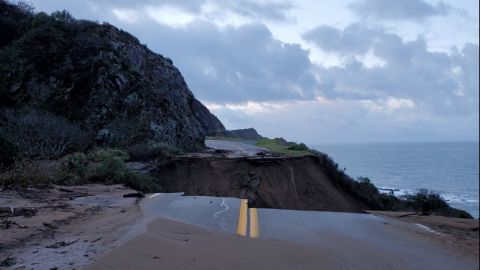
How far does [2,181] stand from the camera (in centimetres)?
1283

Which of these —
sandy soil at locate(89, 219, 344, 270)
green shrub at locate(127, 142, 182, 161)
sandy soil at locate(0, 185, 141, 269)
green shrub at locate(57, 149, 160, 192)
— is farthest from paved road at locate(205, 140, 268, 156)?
sandy soil at locate(89, 219, 344, 270)

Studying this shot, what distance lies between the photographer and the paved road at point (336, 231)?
6.12m

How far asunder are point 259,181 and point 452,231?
1704cm

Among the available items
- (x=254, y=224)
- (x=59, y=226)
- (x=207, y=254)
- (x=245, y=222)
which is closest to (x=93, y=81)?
(x=59, y=226)

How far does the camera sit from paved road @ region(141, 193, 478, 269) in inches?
241

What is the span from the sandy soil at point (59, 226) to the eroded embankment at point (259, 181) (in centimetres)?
1223

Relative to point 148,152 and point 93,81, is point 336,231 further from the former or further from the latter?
point 93,81

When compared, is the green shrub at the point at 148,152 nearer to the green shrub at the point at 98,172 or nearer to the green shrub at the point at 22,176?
the green shrub at the point at 98,172

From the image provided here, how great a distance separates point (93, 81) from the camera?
35.2m

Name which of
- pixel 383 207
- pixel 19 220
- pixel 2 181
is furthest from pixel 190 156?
pixel 19 220

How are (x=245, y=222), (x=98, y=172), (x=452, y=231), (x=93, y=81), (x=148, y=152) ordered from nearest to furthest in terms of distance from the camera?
(x=452, y=231), (x=245, y=222), (x=98, y=172), (x=148, y=152), (x=93, y=81)

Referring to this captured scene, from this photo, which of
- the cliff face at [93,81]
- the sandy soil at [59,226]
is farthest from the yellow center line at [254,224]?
the cliff face at [93,81]

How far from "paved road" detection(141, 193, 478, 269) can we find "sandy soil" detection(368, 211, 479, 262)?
15 centimetres

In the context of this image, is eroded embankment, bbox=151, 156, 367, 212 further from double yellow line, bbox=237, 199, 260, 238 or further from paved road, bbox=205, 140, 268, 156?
double yellow line, bbox=237, 199, 260, 238
